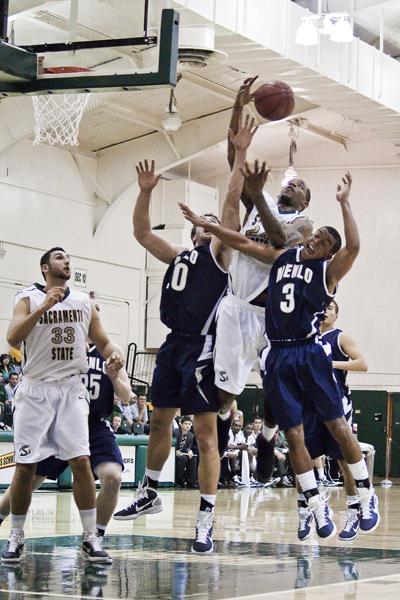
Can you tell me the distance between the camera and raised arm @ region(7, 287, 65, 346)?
7.09 metres

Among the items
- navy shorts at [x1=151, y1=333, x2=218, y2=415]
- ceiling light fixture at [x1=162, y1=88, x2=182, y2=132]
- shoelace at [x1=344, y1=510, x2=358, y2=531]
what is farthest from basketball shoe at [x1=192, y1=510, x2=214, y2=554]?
ceiling light fixture at [x1=162, y1=88, x2=182, y2=132]

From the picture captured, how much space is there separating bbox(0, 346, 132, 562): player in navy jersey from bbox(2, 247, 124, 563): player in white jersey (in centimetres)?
34

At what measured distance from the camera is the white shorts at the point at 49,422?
7.27 meters

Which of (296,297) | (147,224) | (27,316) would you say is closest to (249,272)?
(296,297)

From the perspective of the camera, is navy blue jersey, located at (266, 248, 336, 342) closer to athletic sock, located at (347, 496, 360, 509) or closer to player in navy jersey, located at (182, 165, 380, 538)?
player in navy jersey, located at (182, 165, 380, 538)

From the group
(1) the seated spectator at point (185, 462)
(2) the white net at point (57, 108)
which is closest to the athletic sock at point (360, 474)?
(2) the white net at point (57, 108)

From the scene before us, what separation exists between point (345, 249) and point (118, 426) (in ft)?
41.1

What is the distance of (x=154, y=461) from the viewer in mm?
8445

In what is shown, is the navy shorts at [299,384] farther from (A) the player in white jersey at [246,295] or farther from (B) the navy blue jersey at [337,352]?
(B) the navy blue jersey at [337,352]

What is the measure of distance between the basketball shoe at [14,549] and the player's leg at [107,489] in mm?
757

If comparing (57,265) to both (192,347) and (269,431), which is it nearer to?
(192,347)

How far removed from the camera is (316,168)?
2777 centimetres

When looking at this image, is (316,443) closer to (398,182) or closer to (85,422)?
(85,422)

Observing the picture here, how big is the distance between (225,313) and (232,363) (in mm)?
390
